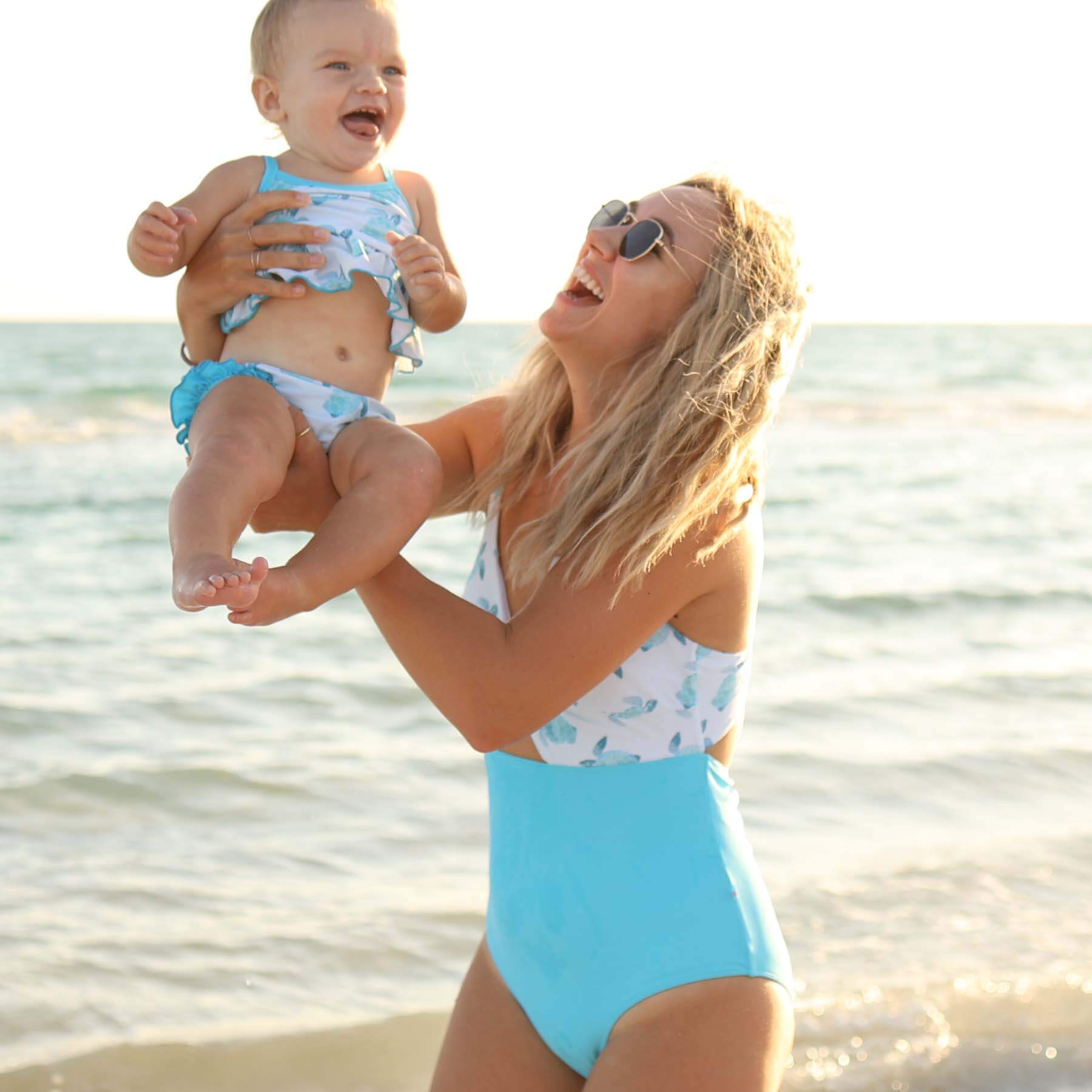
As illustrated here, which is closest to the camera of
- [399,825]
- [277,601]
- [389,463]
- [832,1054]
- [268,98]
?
[277,601]

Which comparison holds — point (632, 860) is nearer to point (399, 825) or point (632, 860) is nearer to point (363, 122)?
point (363, 122)

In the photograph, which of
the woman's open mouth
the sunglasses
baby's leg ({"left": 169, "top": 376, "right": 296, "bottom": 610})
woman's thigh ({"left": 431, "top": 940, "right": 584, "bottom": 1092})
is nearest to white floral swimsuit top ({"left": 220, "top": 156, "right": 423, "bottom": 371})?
baby's leg ({"left": 169, "top": 376, "right": 296, "bottom": 610})

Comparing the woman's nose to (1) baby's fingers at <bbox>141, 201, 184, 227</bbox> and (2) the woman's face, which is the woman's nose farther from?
(1) baby's fingers at <bbox>141, 201, 184, 227</bbox>

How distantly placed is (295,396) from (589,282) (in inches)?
22.1

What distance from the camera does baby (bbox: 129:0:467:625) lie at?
2.23 metres

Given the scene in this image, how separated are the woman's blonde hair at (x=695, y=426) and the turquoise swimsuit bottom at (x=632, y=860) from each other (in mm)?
217

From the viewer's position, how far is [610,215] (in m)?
2.45

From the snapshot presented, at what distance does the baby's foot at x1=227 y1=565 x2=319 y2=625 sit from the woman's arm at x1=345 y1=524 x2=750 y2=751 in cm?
20

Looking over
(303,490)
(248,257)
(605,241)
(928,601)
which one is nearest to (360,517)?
(303,490)

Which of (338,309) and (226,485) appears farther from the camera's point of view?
(338,309)

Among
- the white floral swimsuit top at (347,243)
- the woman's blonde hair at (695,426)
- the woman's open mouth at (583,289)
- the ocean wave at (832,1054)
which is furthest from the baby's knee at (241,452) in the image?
the ocean wave at (832,1054)

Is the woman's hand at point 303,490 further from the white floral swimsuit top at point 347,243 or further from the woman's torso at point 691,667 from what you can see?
the woman's torso at point 691,667

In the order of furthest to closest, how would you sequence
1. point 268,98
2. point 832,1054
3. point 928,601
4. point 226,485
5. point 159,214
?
point 928,601, point 832,1054, point 268,98, point 159,214, point 226,485

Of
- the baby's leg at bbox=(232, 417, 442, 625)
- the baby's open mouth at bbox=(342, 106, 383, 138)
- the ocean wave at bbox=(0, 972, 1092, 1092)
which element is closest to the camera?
the baby's leg at bbox=(232, 417, 442, 625)
